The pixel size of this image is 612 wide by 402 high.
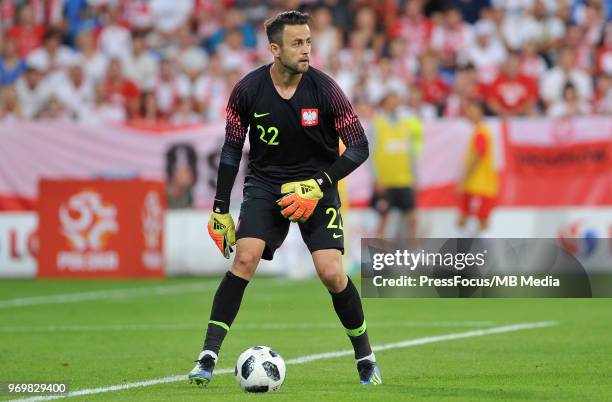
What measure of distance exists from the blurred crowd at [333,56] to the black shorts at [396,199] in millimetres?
1246

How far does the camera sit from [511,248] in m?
10.8

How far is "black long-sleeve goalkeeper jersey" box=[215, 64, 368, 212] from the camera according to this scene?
8320 millimetres

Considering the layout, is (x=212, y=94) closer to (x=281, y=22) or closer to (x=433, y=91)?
(x=433, y=91)

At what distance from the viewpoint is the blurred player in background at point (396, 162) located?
19922 millimetres

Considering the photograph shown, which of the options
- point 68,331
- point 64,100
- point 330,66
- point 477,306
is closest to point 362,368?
point 68,331

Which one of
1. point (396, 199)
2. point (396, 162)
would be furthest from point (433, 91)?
point (396, 199)

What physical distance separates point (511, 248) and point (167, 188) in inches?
402

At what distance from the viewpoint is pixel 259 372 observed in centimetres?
797

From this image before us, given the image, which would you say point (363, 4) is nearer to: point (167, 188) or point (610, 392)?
point (167, 188)

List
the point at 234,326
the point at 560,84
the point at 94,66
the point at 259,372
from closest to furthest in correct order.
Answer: the point at 259,372, the point at 234,326, the point at 560,84, the point at 94,66

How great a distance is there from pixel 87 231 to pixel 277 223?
11.3 meters

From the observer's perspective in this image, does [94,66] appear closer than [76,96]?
No

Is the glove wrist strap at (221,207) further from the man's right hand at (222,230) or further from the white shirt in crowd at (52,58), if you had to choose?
the white shirt in crowd at (52,58)

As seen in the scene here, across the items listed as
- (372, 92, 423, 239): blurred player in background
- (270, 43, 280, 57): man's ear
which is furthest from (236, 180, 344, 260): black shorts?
(372, 92, 423, 239): blurred player in background
